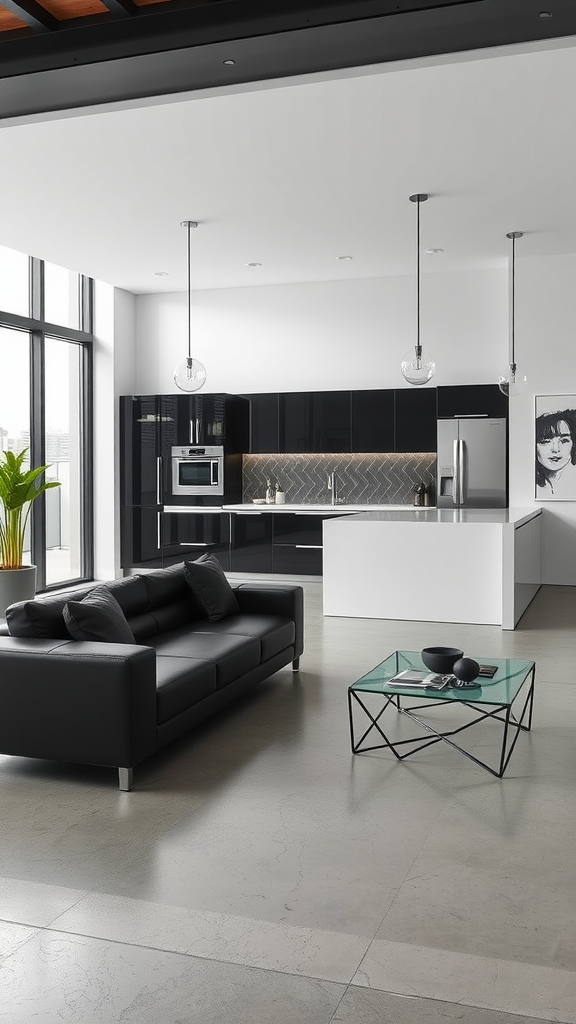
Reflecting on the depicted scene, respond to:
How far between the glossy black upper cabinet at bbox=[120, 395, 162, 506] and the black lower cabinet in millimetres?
118

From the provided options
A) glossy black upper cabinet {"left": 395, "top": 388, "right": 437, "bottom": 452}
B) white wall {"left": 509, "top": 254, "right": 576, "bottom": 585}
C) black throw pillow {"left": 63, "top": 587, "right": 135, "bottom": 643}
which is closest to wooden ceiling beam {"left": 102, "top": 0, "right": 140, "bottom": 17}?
black throw pillow {"left": 63, "top": 587, "right": 135, "bottom": 643}

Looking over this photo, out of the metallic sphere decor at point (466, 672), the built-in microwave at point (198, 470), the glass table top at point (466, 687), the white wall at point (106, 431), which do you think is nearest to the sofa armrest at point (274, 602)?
the glass table top at point (466, 687)

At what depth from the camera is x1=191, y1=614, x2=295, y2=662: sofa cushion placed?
5070mm

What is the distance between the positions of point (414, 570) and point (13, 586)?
3348 mm

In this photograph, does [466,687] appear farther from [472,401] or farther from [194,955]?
[472,401]

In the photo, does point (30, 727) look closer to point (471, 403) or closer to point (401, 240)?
point (401, 240)

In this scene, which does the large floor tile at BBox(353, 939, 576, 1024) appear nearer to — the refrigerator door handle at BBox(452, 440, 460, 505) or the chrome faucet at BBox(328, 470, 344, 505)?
the refrigerator door handle at BBox(452, 440, 460, 505)

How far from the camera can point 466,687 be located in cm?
389

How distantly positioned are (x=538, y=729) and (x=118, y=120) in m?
4.12

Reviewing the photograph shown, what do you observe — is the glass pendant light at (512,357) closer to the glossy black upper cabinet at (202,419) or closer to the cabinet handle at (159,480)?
the glossy black upper cabinet at (202,419)

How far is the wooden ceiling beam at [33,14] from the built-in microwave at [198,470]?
25.7 ft

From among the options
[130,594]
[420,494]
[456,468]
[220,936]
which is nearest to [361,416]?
[420,494]

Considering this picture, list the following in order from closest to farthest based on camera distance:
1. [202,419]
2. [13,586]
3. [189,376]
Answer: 1. [189,376]
2. [13,586]
3. [202,419]

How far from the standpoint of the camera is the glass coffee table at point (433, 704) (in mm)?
3797
